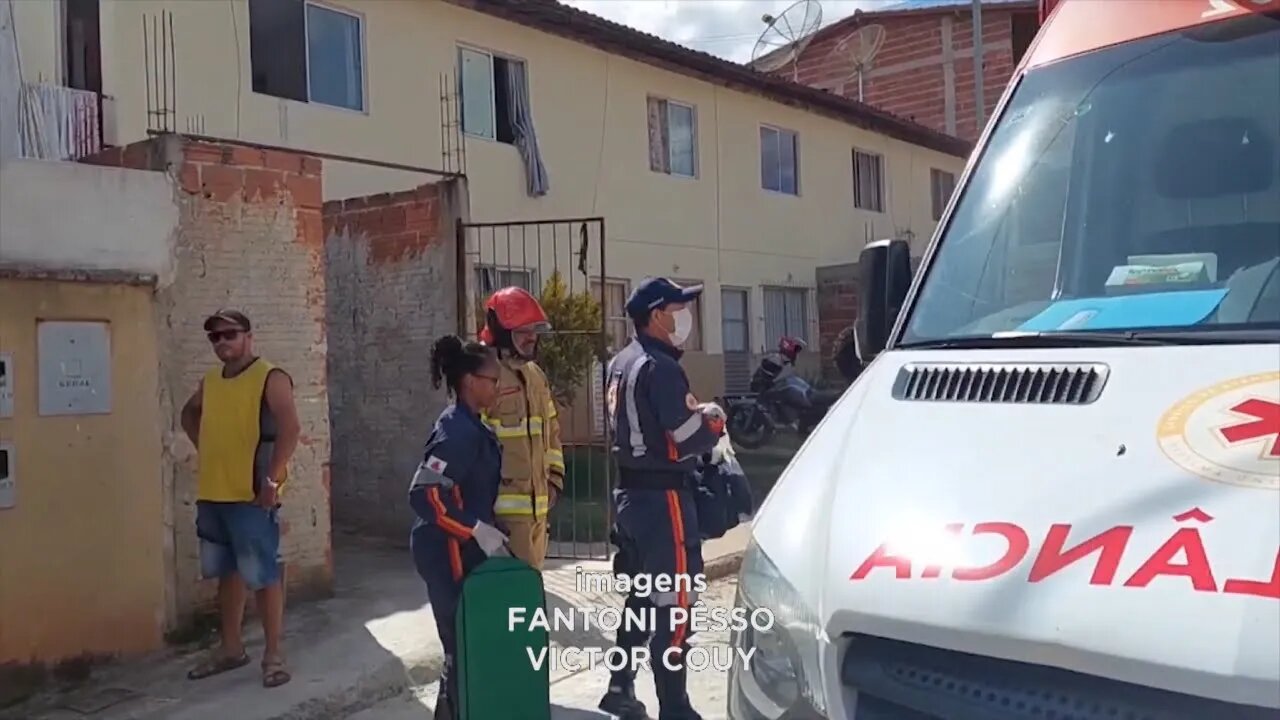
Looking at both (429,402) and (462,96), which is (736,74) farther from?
(429,402)

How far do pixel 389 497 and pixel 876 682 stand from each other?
6.49m

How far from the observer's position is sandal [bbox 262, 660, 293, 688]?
16.2 feet

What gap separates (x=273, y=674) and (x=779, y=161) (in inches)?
526

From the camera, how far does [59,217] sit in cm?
510

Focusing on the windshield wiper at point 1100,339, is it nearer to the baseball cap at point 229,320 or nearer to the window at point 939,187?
→ the baseball cap at point 229,320

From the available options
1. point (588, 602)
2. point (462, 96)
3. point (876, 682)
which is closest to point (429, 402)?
point (588, 602)

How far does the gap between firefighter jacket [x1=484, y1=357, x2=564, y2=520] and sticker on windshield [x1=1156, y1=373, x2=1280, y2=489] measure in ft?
9.76

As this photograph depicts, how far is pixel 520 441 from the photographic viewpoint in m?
Answer: 4.71

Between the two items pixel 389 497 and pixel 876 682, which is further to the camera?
pixel 389 497

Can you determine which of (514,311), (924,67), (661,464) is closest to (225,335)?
(514,311)

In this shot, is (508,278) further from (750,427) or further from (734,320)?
(734,320)

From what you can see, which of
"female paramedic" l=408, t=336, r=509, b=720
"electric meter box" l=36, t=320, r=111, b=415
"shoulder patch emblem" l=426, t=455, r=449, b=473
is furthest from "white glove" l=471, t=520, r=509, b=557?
"electric meter box" l=36, t=320, r=111, b=415

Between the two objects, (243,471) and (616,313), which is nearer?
(243,471)

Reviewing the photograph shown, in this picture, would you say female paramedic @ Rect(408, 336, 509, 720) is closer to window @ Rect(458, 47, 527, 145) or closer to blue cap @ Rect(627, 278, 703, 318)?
blue cap @ Rect(627, 278, 703, 318)
